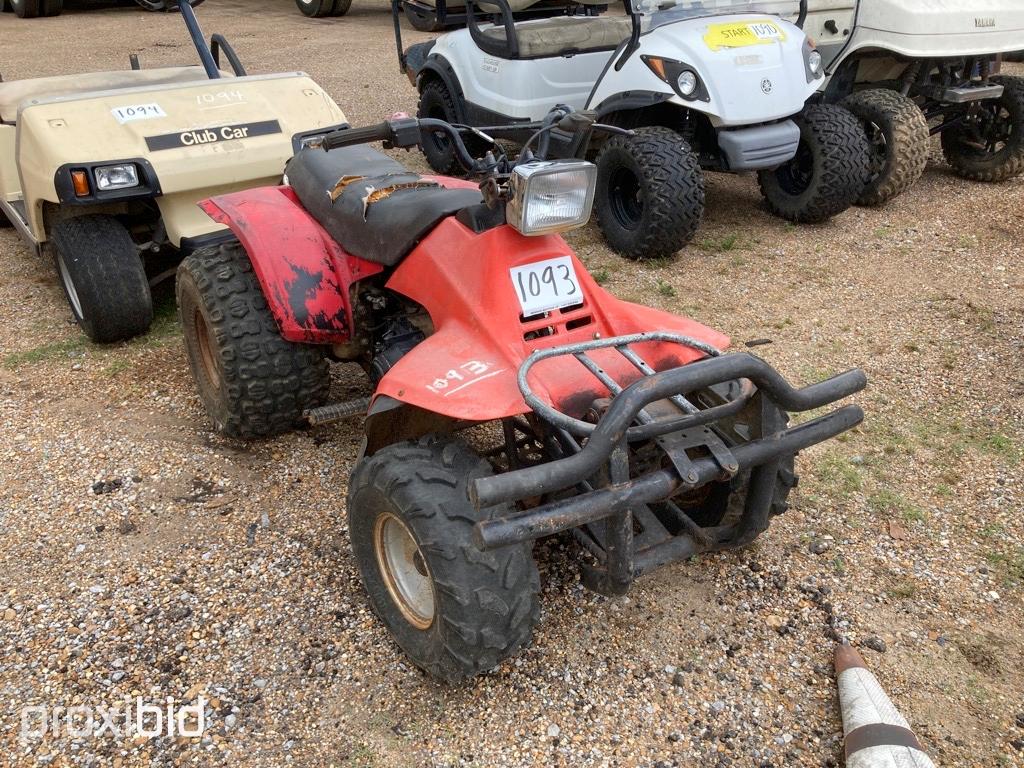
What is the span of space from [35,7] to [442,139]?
1043 centimetres

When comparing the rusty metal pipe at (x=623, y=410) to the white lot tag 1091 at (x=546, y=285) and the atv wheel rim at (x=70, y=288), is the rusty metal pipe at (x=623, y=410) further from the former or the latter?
the atv wheel rim at (x=70, y=288)

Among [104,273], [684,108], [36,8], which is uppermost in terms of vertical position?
[684,108]

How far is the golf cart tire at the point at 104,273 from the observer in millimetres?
3822

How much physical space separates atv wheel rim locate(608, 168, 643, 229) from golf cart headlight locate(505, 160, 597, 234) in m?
2.88

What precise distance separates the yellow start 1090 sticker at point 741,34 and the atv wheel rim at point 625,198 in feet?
2.84

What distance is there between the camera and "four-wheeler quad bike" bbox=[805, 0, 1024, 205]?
5629mm

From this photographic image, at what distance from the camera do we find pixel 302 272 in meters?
2.86

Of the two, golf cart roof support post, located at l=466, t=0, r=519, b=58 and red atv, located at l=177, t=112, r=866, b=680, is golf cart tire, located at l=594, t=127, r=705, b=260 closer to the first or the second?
golf cart roof support post, located at l=466, t=0, r=519, b=58

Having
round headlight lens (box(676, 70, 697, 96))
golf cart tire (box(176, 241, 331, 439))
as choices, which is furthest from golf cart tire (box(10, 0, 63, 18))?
golf cart tire (box(176, 241, 331, 439))

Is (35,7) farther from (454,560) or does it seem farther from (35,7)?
(454,560)

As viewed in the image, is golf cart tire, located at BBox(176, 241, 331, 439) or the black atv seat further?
golf cart tire, located at BBox(176, 241, 331, 439)

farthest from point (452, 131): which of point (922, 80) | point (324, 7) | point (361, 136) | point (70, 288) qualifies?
point (324, 7)

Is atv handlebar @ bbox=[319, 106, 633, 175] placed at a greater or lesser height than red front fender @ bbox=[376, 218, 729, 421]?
greater

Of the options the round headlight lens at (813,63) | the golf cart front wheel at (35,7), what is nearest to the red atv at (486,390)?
the round headlight lens at (813,63)
